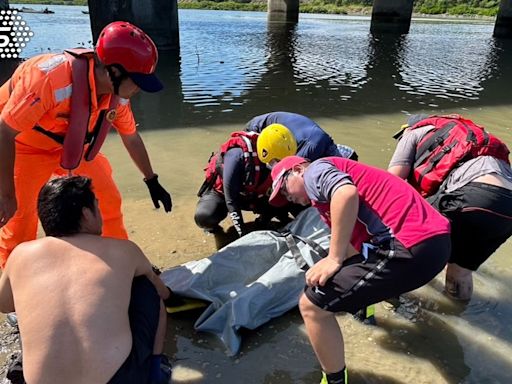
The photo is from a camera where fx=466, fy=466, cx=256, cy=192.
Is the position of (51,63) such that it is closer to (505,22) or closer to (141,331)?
(141,331)

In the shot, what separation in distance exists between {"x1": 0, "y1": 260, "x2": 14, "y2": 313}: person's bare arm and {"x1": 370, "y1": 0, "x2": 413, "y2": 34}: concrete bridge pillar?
107 feet

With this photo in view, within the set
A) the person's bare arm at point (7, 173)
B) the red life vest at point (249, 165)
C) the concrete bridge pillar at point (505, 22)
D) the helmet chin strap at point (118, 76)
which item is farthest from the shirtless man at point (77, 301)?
the concrete bridge pillar at point (505, 22)

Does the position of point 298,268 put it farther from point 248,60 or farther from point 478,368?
point 248,60

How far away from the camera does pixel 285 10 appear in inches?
1582

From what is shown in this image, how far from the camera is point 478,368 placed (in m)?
2.73

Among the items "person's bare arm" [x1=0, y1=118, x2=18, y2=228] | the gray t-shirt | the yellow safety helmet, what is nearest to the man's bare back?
"person's bare arm" [x1=0, y1=118, x2=18, y2=228]

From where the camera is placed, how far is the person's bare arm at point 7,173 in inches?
93.4

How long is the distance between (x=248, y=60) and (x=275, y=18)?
1067 inches

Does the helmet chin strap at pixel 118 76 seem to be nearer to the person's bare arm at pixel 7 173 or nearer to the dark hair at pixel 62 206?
the person's bare arm at pixel 7 173

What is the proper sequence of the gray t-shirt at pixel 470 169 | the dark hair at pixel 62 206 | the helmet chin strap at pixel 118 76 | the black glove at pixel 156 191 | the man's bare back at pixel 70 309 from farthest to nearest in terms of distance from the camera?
the black glove at pixel 156 191 < the gray t-shirt at pixel 470 169 < the helmet chin strap at pixel 118 76 < the dark hair at pixel 62 206 < the man's bare back at pixel 70 309

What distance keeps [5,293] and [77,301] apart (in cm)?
60

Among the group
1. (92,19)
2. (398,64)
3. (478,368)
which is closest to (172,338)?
(478,368)

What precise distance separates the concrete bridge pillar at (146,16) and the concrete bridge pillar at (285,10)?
2384cm

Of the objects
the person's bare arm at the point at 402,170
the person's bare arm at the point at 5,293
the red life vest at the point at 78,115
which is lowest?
the person's bare arm at the point at 5,293
